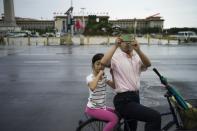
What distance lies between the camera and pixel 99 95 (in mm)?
4848

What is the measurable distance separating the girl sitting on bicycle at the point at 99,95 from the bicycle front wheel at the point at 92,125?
0.07 m

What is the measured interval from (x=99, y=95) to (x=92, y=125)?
0.37m

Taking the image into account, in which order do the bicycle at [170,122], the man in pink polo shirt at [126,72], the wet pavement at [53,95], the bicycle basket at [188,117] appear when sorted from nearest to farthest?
the bicycle basket at [188,117], the bicycle at [170,122], the man in pink polo shirt at [126,72], the wet pavement at [53,95]

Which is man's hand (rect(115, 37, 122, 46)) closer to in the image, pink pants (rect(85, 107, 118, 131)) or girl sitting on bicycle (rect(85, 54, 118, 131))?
girl sitting on bicycle (rect(85, 54, 118, 131))

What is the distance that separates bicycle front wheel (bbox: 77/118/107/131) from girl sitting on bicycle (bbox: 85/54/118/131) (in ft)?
0.23

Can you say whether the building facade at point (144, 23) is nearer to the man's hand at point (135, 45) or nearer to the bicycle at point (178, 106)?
the man's hand at point (135, 45)

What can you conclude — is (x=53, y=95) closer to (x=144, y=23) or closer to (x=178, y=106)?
(x=178, y=106)

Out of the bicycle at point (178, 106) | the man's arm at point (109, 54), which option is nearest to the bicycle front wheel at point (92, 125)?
the man's arm at point (109, 54)

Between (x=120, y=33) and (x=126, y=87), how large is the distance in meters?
0.65

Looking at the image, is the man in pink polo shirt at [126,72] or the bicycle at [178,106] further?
the man in pink polo shirt at [126,72]

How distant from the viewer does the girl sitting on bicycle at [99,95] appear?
4688mm

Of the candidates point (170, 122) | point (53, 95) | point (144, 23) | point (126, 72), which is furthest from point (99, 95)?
point (144, 23)

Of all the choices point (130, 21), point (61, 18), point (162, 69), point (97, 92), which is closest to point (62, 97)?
point (97, 92)

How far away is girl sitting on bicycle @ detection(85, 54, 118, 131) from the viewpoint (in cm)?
469
